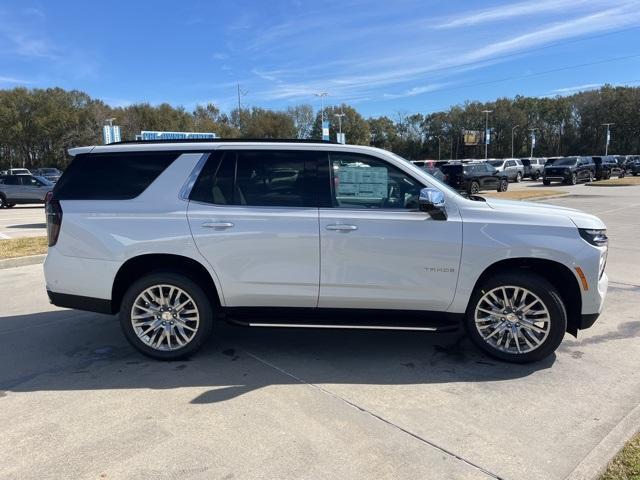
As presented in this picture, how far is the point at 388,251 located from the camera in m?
4.26

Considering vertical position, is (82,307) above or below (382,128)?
below

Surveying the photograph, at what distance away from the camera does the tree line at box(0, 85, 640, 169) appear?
8050cm

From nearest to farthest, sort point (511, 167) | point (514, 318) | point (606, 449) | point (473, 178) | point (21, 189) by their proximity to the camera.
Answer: point (606, 449) → point (514, 318) → point (21, 189) → point (473, 178) → point (511, 167)

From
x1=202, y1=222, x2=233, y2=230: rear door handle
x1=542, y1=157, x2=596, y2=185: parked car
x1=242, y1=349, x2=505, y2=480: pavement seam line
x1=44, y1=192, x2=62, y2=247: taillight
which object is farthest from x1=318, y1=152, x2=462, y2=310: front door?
x1=542, y1=157, x2=596, y2=185: parked car

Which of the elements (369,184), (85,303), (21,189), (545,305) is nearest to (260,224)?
(369,184)

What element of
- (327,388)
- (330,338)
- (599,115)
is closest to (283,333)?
(330,338)

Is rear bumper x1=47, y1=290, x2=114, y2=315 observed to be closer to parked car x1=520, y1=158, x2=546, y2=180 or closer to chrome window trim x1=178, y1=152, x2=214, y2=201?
chrome window trim x1=178, y1=152, x2=214, y2=201

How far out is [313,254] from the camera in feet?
14.1

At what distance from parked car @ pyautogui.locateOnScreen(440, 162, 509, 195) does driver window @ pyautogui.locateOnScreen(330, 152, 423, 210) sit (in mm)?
23809

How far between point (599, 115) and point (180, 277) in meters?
122

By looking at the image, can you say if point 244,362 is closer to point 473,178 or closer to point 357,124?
point 473,178

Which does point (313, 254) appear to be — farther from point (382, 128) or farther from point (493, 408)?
point (382, 128)

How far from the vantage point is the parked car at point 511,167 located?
40.6 m

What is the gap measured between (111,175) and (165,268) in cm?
97
